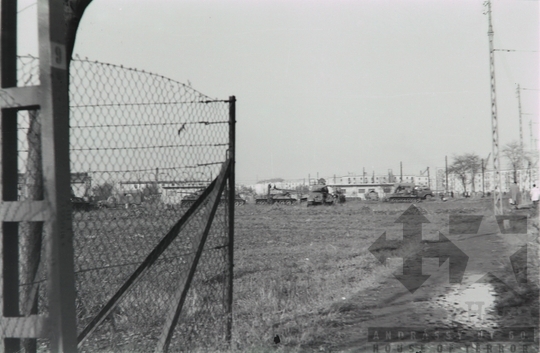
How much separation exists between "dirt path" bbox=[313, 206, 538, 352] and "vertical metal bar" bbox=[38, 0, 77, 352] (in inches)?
102

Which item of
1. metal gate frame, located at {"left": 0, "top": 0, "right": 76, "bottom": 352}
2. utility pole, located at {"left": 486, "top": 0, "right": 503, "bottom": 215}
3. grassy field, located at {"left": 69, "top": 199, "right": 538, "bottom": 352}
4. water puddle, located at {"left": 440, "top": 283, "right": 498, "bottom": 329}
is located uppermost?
utility pole, located at {"left": 486, "top": 0, "right": 503, "bottom": 215}

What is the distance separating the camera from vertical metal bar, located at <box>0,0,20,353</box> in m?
2.47

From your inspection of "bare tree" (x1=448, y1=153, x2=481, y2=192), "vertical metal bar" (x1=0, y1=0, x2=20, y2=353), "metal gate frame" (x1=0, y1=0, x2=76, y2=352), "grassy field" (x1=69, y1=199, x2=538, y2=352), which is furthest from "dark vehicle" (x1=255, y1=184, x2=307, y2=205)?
"metal gate frame" (x1=0, y1=0, x2=76, y2=352)

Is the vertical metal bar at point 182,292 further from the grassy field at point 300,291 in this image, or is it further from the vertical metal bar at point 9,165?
the vertical metal bar at point 9,165

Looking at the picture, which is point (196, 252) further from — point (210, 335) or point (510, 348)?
point (510, 348)

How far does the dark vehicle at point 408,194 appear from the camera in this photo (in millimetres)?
51531

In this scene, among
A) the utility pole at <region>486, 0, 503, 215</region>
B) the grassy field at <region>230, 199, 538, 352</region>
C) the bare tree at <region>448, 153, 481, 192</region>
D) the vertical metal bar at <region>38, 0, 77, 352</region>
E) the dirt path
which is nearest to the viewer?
the vertical metal bar at <region>38, 0, 77, 352</region>

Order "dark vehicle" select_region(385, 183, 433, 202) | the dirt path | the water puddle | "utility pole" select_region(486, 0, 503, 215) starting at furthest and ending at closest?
1. "dark vehicle" select_region(385, 183, 433, 202)
2. "utility pole" select_region(486, 0, 503, 215)
3. the water puddle
4. the dirt path

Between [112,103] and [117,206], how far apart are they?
0.65m

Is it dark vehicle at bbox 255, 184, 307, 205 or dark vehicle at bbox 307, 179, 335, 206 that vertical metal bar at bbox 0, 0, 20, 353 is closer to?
dark vehicle at bbox 307, 179, 335, 206

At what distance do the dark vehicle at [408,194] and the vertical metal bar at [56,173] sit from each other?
5052 cm

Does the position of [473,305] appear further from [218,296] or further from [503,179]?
[503,179]

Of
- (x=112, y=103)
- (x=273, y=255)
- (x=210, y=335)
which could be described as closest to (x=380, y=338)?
(x=210, y=335)

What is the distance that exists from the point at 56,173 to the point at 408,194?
171ft
